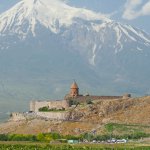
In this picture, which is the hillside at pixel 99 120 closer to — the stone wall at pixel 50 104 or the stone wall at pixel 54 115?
the stone wall at pixel 54 115

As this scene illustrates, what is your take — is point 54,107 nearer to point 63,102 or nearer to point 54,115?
point 63,102

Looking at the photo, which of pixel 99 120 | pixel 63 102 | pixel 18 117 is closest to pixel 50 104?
pixel 63 102

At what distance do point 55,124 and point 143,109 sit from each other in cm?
1529

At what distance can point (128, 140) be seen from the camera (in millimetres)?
85188

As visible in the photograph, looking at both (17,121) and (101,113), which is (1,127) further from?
(101,113)

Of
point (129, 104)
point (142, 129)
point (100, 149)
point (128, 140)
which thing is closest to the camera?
point (100, 149)

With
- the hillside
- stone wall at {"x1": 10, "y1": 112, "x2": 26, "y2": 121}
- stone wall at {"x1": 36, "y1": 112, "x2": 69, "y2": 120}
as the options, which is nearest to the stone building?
stone wall at {"x1": 36, "y1": 112, "x2": 69, "y2": 120}

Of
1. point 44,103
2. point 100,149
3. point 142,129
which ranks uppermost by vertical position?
point 44,103

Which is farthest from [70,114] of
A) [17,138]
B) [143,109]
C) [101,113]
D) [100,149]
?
[100,149]

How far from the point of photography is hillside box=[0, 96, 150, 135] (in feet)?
333

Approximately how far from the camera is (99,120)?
10912cm

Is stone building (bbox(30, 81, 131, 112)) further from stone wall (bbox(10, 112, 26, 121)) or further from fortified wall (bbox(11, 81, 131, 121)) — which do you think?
stone wall (bbox(10, 112, 26, 121))

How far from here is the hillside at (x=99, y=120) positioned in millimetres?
101375

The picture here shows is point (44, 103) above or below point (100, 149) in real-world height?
above
